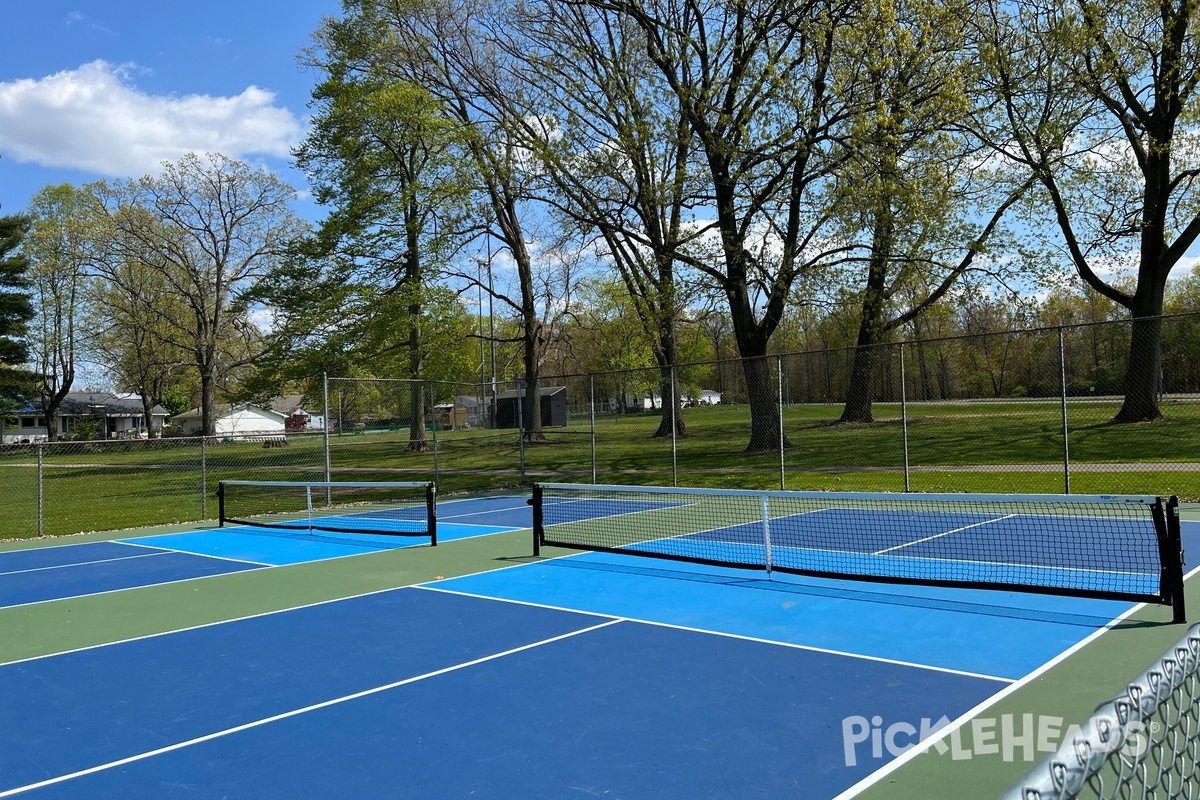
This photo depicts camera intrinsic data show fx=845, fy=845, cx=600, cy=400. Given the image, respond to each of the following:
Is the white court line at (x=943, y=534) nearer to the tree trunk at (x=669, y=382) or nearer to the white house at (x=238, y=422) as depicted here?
the tree trunk at (x=669, y=382)

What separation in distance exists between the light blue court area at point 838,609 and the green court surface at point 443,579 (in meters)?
0.32

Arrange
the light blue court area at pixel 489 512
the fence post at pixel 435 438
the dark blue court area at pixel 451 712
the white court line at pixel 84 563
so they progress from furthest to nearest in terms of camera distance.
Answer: the fence post at pixel 435 438, the light blue court area at pixel 489 512, the white court line at pixel 84 563, the dark blue court area at pixel 451 712

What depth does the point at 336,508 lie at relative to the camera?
1955 cm

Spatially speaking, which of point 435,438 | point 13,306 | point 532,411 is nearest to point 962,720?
point 435,438

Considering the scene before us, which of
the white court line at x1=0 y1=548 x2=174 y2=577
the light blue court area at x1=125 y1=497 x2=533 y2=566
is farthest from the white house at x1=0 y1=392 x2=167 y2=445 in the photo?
the white court line at x1=0 y1=548 x2=174 y2=577

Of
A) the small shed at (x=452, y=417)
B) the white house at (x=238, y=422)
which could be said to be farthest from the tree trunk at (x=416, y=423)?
the white house at (x=238, y=422)

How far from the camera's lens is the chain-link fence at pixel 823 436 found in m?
18.4

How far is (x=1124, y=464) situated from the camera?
58.6 ft

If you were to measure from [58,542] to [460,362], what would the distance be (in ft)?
54.9

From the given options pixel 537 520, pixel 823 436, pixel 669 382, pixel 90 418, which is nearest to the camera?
pixel 537 520

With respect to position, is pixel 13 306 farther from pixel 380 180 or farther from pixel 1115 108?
pixel 1115 108

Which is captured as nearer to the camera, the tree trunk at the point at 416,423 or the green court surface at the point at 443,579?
the green court surface at the point at 443,579

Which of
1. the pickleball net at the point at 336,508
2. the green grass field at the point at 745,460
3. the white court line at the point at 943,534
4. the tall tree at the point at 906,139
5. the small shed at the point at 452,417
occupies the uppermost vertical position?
the tall tree at the point at 906,139

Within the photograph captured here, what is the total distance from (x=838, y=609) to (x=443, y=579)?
15.7ft
